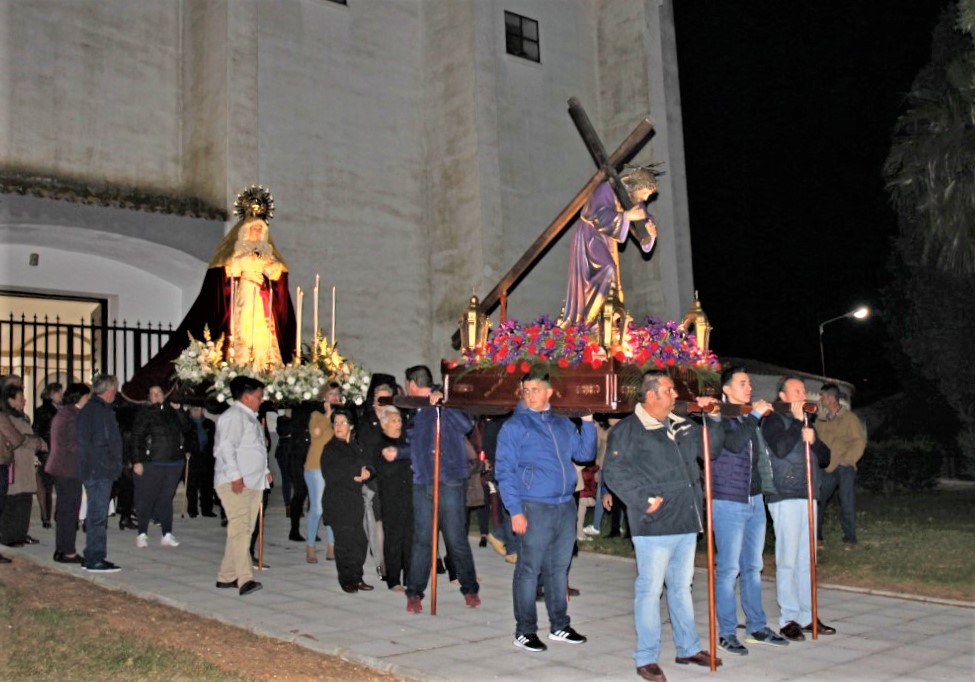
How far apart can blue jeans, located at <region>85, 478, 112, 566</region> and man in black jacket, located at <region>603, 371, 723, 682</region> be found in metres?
5.62

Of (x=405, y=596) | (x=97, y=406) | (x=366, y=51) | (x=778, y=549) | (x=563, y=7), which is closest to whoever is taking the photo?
(x=778, y=549)

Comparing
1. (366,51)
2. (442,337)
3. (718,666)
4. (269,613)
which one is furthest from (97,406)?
(366,51)

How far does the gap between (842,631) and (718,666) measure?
153 cm

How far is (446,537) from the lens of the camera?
799 cm

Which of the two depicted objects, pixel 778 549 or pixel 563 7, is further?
pixel 563 7

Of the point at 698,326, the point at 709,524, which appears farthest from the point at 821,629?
the point at 698,326

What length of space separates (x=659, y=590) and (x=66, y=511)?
6.59 metres

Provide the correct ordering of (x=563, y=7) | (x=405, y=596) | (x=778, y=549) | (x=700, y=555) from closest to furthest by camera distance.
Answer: (x=778, y=549)
(x=405, y=596)
(x=700, y=555)
(x=563, y=7)

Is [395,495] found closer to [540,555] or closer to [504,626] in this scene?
[504,626]

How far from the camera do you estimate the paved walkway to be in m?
6.11

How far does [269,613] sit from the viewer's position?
7824 millimetres

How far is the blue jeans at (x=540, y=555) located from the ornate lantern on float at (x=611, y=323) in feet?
7.66

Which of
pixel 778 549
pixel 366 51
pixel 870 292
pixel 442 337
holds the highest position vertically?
pixel 366 51

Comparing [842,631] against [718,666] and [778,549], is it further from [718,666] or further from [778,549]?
[718,666]
